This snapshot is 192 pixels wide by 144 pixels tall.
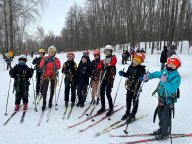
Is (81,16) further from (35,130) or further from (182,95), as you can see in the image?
(35,130)

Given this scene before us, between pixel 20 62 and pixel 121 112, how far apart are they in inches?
143

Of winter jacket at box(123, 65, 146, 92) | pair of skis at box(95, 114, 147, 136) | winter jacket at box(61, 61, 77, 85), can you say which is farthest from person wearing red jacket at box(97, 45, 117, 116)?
winter jacket at box(61, 61, 77, 85)

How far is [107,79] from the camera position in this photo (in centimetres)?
718

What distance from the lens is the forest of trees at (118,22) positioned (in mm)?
29047

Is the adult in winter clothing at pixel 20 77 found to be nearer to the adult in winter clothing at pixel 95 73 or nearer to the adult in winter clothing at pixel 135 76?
the adult in winter clothing at pixel 95 73

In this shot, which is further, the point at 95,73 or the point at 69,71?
the point at 95,73

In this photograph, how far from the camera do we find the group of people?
5.52 m

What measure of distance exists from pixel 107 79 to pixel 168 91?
2172 millimetres

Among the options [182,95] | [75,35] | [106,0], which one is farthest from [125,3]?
[182,95]

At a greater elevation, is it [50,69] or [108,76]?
[50,69]

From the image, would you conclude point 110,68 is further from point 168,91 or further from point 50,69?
point 168,91

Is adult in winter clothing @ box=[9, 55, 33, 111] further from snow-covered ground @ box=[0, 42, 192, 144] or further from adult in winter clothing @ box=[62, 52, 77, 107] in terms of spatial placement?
adult in winter clothing @ box=[62, 52, 77, 107]

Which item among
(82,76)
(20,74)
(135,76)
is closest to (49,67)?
(20,74)

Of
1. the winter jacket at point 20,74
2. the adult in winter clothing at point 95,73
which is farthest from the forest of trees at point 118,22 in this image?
the winter jacket at point 20,74
